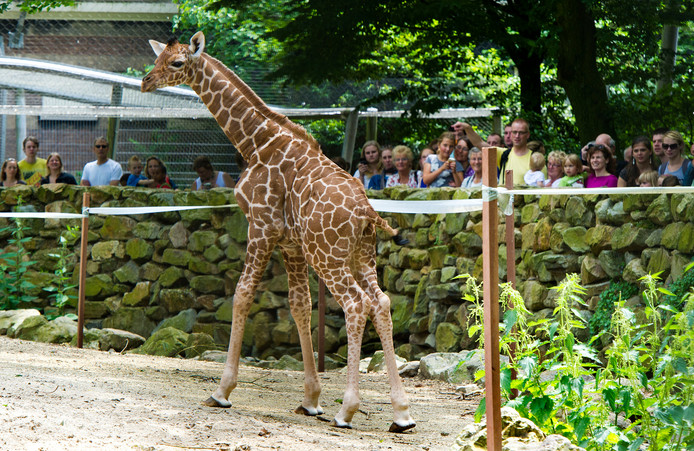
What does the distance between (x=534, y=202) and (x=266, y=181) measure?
2851 mm

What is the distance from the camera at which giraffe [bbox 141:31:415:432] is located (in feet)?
16.2

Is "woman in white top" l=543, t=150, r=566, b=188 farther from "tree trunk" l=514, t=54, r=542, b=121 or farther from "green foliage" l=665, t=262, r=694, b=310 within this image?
"tree trunk" l=514, t=54, r=542, b=121

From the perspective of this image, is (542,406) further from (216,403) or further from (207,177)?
(207,177)

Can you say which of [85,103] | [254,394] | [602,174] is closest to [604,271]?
[602,174]

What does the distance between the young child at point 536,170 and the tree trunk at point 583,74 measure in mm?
1610

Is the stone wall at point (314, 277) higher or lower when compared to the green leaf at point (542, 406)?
higher

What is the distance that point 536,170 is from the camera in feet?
24.9

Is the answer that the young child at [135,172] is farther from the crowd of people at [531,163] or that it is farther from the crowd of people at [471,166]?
the crowd of people at [531,163]

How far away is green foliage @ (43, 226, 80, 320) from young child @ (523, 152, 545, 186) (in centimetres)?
529

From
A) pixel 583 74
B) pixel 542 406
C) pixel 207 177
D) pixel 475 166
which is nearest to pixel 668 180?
pixel 475 166

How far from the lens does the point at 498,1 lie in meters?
10.4

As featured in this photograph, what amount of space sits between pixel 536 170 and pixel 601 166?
825 millimetres

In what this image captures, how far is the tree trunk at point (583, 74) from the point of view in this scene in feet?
28.7

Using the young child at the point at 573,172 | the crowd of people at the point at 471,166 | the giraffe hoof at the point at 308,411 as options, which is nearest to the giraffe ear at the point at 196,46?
the giraffe hoof at the point at 308,411
